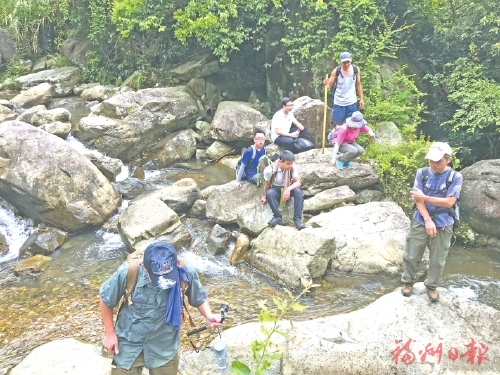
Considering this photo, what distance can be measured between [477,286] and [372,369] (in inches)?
148

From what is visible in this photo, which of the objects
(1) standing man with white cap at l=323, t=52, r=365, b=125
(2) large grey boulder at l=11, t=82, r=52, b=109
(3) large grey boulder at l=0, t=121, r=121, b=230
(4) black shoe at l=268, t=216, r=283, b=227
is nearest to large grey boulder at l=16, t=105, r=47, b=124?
(2) large grey boulder at l=11, t=82, r=52, b=109

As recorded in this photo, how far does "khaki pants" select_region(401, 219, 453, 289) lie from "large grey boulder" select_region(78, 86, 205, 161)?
919 centimetres

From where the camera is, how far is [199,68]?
605 inches

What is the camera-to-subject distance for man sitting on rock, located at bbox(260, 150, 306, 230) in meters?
8.44

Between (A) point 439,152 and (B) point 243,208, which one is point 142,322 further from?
(B) point 243,208

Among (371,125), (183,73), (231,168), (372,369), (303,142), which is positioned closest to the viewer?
(372,369)

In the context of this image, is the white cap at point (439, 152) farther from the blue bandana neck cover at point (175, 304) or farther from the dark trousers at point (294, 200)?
the dark trousers at point (294, 200)

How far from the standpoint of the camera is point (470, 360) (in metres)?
5.24

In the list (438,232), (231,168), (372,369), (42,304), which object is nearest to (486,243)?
(438,232)

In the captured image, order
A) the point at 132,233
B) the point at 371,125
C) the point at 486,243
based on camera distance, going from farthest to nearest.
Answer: the point at 371,125
the point at 486,243
the point at 132,233

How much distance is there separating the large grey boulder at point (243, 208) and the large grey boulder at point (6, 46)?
1564 centimetres

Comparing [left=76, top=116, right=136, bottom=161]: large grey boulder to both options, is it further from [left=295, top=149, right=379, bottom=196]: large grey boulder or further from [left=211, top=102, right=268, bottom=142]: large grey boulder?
[left=295, top=149, right=379, bottom=196]: large grey boulder

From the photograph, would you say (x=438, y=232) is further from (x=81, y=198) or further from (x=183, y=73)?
(x=183, y=73)

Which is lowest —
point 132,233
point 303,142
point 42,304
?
point 42,304
